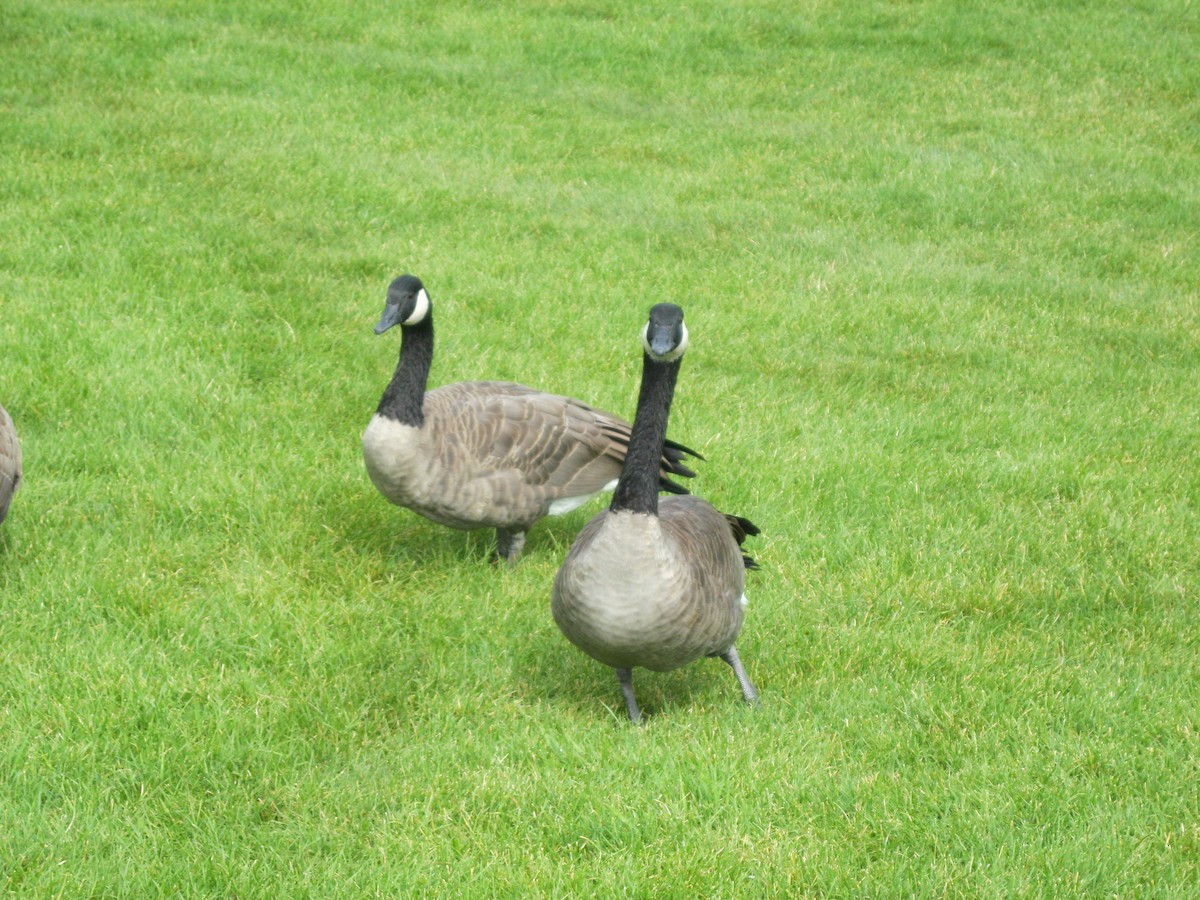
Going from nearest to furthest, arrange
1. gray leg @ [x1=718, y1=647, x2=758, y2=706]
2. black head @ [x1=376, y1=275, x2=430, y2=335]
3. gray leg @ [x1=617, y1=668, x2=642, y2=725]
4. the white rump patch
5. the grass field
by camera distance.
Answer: the grass field → gray leg @ [x1=617, y1=668, x2=642, y2=725] → gray leg @ [x1=718, y1=647, x2=758, y2=706] → black head @ [x1=376, y1=275, x2=430, y2=335] → the white rump patch

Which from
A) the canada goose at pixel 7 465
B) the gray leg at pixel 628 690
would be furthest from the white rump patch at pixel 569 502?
the canada goose at pixel 7 465

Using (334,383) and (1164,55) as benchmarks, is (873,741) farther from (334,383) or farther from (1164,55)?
(1164,55)

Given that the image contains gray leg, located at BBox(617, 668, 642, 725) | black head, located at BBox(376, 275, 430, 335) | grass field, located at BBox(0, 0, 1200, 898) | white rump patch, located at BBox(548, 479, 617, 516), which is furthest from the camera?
white rump patch, located at BBox(548, 479, 617, 516)

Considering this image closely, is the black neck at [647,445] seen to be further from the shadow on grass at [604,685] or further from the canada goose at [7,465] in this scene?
the canada goose at [7,465]

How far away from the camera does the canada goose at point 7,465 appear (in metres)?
6.21

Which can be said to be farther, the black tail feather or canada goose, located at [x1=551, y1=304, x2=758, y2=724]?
the black tail feather

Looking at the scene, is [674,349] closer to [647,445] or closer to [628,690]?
[647,445]

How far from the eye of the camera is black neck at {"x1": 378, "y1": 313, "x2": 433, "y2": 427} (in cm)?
655

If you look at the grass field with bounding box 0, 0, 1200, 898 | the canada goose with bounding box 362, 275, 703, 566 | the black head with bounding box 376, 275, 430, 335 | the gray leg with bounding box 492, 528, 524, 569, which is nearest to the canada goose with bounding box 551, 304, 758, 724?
the grass field with bounding box 0, 0, 1200, 898

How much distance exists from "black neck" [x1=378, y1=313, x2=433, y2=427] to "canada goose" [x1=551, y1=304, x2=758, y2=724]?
1.44m

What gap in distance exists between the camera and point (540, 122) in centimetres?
1522

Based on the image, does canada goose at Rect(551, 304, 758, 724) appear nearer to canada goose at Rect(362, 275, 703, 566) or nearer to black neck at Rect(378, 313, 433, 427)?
canada goose at Rect(362, 275, 703, 566)

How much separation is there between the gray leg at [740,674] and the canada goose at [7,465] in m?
3.51

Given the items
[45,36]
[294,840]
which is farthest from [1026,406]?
[45,36]
